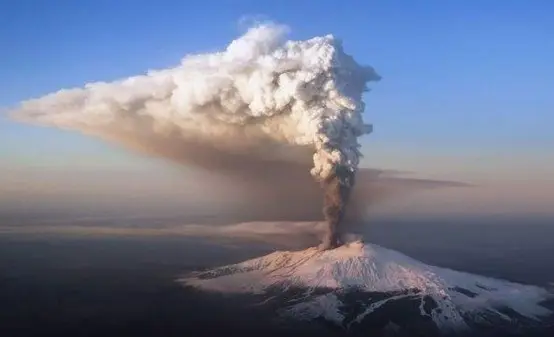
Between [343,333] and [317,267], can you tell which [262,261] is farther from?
[343,333]

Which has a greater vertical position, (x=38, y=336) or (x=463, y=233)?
(x=463, y=233)

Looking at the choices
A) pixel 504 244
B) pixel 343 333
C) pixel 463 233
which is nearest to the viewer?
pixel 343 333

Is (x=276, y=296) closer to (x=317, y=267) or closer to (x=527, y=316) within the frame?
(x=317, y=267)

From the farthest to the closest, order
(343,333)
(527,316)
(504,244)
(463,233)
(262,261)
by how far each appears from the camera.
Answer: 1. (463,233)
2. (504,244)
3. (262,261)
4. (527,316)
5. (343,333)

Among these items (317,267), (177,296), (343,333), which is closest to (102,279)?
(177,296)

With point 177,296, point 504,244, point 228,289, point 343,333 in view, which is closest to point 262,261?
point 228,289

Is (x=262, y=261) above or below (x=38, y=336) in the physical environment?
above

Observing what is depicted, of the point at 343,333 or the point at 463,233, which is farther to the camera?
the point at 463,233
